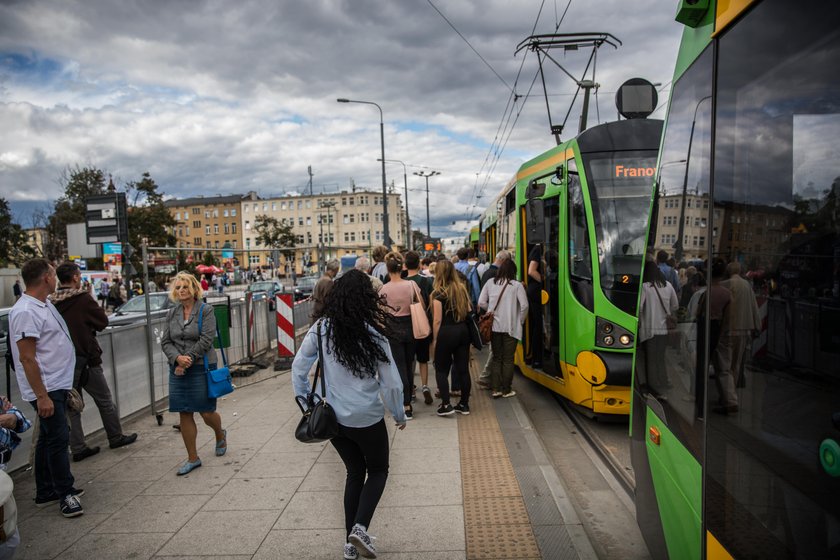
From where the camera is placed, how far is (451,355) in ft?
22.5

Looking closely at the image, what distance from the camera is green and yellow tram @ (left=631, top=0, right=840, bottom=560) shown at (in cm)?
170

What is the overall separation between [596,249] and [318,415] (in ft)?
13.0

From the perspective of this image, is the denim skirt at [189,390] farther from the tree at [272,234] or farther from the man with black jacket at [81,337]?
the tree at [272,234]

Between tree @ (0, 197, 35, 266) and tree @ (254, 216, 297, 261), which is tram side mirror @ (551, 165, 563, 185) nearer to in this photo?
tree @ (0, 197, 35, 266)

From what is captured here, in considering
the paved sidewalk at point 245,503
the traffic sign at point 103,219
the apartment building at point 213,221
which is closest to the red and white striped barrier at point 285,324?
the traffic sign at point 103,219

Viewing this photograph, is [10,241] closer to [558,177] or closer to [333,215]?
[558,177]

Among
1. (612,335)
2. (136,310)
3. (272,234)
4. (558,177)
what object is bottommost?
(136,310)

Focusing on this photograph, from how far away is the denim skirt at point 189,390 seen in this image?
16.9 ft

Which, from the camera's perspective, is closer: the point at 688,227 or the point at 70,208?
the point at 688,227

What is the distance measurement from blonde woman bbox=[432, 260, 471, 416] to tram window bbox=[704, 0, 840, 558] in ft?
14.4

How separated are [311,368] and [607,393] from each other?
370 cm

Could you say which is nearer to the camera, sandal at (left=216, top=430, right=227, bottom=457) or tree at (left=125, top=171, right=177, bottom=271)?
sandal at (left=216, top=430, right=227, bottom=457)

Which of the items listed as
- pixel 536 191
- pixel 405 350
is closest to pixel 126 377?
pixel 405 350

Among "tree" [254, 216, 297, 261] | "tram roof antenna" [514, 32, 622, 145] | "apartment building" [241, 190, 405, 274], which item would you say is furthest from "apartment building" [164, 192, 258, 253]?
"tram roof antenna" [514, 32, 622, 145]
